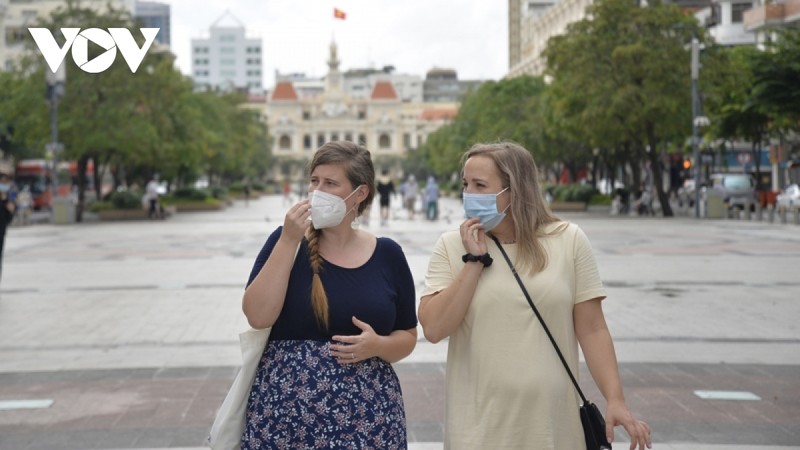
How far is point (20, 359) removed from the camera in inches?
427

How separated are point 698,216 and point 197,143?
21118 millimetres

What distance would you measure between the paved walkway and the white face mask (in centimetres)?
341

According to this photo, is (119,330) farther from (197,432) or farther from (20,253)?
(20,253)

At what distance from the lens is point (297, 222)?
3875mm

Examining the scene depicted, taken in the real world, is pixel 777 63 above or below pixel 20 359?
above

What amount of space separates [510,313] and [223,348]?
7.62 m

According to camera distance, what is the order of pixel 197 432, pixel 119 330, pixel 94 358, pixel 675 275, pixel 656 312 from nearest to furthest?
pixel 197 432
pixel 94 358
pixel 119 330
pixel 656 312
pixel 675 275

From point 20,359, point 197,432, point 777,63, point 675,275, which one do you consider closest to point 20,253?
point 675,275

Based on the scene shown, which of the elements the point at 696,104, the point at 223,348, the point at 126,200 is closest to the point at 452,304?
the point at 223,348

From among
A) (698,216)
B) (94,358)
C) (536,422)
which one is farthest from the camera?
(698,216)

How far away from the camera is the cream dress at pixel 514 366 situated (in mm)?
3816

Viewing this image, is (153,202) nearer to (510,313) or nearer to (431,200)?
(431,200)

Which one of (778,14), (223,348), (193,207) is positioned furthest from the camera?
(193,207)

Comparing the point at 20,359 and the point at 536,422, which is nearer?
the point at 536,422
